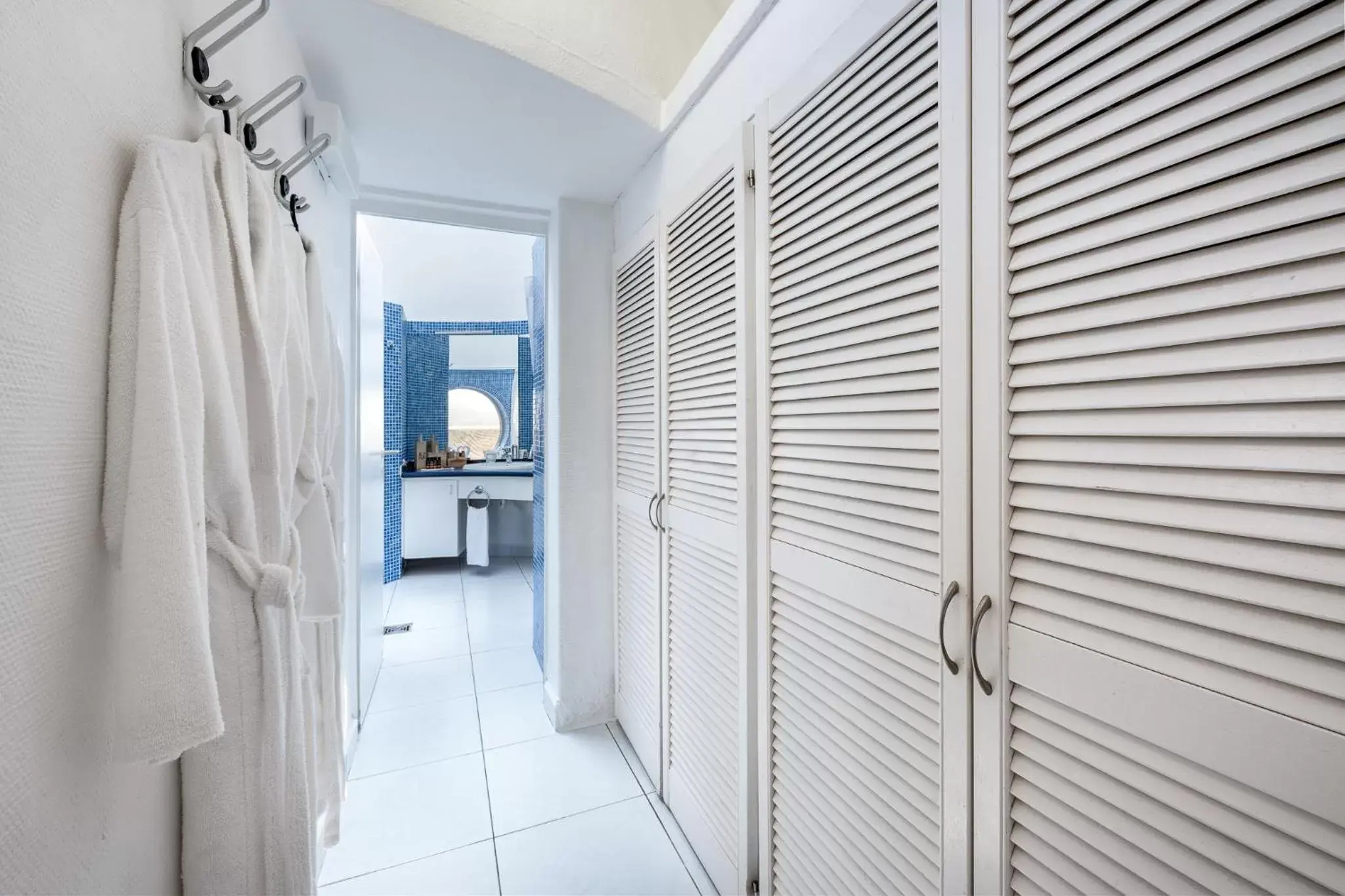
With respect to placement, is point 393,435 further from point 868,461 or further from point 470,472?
point 868,461

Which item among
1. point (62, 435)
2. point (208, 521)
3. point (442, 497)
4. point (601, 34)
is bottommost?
point (442, 497)

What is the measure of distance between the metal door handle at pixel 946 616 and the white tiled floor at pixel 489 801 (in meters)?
1.20

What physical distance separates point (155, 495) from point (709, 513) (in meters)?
1.13

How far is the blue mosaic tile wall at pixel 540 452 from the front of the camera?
8.71 ft

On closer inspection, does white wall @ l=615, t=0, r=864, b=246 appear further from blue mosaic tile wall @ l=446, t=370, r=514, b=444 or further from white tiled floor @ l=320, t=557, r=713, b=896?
blue mosaic tile wall @ l=446, t=370, r=514, b=444

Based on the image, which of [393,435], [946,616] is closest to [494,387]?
[393,435]

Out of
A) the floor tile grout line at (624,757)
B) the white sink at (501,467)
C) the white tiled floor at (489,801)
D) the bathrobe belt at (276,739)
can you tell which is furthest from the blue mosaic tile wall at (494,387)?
the bathrobe belt at (276,739)

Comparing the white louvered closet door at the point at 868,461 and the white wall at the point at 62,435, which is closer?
the white wall at the point at 62,435

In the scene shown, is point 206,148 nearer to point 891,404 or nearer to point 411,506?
point 891,404

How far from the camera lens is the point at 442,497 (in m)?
4.66

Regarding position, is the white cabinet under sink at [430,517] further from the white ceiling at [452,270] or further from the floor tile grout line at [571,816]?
the floor tile grout line at [571,816]

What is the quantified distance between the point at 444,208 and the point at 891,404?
2112 millimetres

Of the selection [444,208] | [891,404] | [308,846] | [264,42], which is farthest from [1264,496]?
[444,208]

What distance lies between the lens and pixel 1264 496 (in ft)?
1.67
